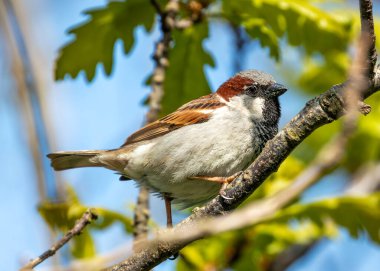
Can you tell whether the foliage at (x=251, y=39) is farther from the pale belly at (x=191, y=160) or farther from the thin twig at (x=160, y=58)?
the pale belly at (x=191, y=160)

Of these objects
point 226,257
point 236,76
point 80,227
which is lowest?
point 226,257

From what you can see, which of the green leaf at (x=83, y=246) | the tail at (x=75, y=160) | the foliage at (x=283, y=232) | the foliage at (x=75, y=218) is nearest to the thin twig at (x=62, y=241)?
the foliage at (x=75, y=218)

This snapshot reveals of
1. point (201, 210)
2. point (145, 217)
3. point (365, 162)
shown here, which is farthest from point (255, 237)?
point (365, 162)

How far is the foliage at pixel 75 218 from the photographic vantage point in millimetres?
3479

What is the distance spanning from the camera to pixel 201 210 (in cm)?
327

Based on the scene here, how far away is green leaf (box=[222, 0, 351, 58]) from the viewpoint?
14.3ft

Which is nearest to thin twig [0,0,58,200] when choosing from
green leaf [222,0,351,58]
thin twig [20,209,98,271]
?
thin twig [20,209,98,271]

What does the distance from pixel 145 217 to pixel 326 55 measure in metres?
2.04

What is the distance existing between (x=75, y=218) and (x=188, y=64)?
1.68 metres

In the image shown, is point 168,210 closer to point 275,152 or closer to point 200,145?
point 200,145

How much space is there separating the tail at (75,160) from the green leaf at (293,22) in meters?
1.46

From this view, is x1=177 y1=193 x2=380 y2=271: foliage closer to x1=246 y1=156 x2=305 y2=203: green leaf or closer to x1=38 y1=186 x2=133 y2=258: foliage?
x1=246 y1=156 x2=305 y2=203: green leaf

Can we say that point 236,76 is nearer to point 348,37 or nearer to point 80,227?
point 348,37

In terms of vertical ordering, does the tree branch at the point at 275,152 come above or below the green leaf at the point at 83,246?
above
